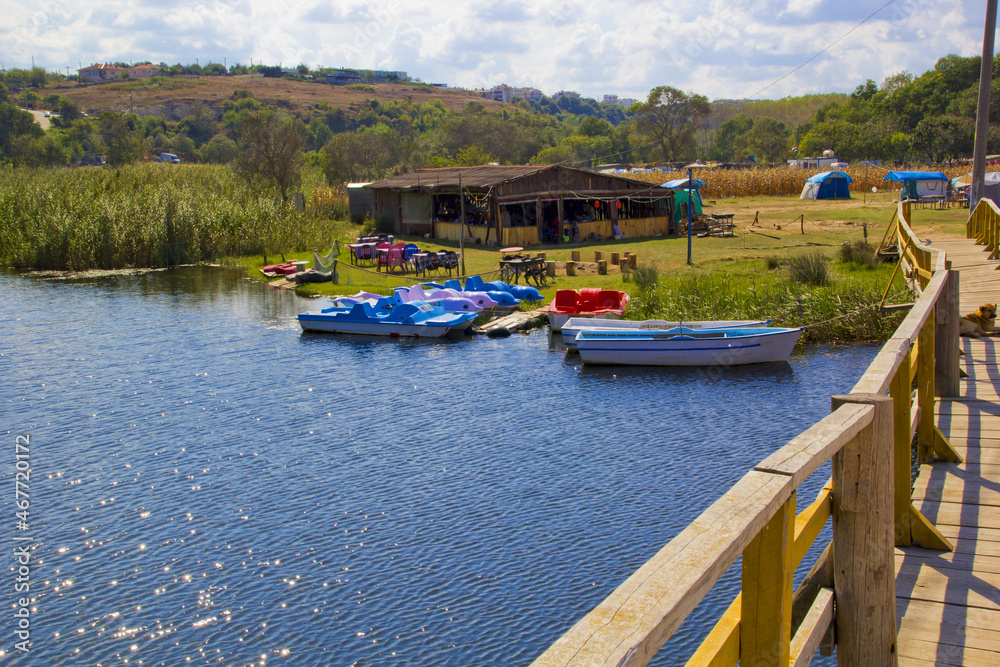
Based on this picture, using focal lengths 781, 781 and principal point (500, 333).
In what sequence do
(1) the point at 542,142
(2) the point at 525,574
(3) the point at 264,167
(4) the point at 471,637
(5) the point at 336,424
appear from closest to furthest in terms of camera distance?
(4) the point at 471,637, (2) the point at 525,574, (5) the point at 336,424, (3) the point at 264,167, (1) the point at 542,142

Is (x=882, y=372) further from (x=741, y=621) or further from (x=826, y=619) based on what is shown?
(x=741, y=621)

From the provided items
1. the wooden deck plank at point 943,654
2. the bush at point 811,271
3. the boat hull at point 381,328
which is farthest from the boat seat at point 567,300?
the wooden deck plank at point 943,654

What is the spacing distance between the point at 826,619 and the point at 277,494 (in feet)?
32.1

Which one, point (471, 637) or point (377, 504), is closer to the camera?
point (471, 637)

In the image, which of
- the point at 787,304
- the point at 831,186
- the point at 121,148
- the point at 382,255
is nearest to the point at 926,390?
the point at 787,304

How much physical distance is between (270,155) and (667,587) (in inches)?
2055

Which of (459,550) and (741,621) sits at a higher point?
(741,621)

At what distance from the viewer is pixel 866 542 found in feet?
11.2

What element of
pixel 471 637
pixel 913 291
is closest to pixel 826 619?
pixel 471 637

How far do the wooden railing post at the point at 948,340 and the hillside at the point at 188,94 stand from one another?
166 m

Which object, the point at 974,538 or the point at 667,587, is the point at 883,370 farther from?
the point at 667,587

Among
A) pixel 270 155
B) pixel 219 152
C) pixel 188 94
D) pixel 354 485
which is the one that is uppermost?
pixel 188 94

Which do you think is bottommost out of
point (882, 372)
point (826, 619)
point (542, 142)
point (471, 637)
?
A: point (471, 637)

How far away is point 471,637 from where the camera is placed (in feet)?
26.6
